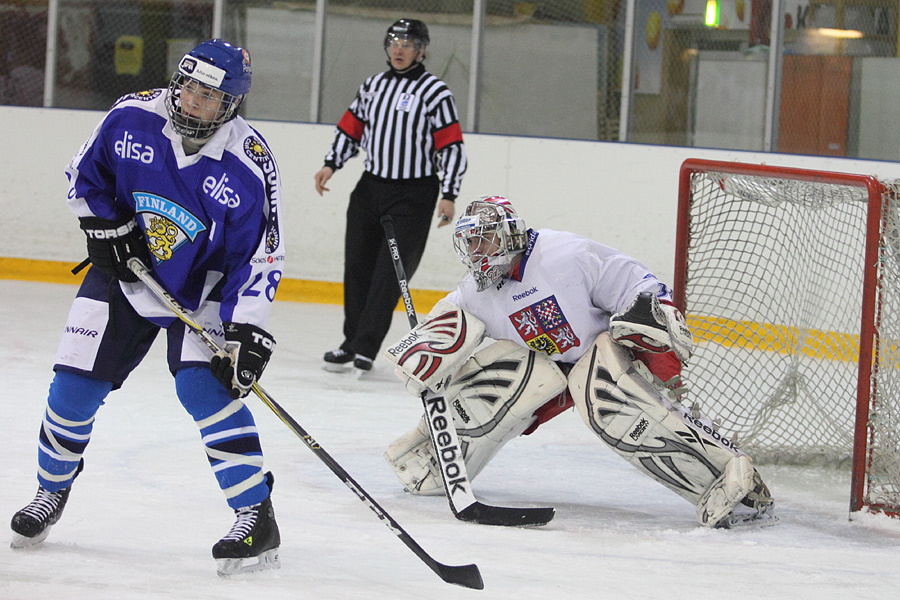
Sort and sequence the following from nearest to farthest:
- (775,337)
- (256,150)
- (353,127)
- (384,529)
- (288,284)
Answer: (256,150), (384,529), (775,337), (353,127), (288,284)

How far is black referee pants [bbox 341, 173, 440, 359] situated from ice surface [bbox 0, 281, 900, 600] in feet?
2.01

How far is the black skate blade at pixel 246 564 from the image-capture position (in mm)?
2092

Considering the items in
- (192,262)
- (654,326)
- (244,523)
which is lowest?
(244,523)

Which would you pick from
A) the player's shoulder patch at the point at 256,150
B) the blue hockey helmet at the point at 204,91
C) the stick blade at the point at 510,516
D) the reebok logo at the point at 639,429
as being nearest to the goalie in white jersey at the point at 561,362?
the reebok logo at the point at 639,429

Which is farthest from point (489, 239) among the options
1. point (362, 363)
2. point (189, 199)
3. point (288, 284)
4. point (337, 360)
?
point (288, 284)

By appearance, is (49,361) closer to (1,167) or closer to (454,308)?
(454,308)

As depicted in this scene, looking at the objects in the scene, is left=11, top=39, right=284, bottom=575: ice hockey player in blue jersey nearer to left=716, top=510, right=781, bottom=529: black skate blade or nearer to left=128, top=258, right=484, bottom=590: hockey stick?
left=128, top=258, right=484, bottom=590: hockey stick

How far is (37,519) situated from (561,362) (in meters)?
1.26

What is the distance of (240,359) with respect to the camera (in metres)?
2.02

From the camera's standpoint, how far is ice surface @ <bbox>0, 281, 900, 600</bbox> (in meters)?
2.12

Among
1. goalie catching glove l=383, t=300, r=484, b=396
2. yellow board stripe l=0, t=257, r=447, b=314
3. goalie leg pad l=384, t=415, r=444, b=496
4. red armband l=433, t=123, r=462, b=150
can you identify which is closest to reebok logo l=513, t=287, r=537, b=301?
goalie catching glove l=383, t=300, r=484, b=396

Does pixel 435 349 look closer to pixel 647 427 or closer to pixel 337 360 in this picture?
pixel 647 427

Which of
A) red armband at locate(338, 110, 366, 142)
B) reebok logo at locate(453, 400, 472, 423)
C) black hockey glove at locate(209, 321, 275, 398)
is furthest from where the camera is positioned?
red armband at locate(338, 110, 366, 142)

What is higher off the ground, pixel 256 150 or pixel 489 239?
pixel 256 150
